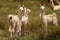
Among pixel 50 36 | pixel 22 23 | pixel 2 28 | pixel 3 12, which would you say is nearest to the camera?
pixel 50 36

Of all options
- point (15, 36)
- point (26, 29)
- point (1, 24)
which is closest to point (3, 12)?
point (1, 24)

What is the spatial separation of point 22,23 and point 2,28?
4.05 ft

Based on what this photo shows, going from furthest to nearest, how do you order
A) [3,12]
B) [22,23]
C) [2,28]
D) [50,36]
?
[3,12] < [2,28] < [22,23] < [50,36]

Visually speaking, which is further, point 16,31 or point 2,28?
point 2,28

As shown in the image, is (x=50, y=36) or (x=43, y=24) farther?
(x=43, y=24)

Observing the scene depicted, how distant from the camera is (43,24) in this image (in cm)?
1185

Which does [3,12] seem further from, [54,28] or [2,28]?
[54,28]

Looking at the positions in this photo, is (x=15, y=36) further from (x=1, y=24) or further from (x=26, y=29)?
(x=1, y=24)

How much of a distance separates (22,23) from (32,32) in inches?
23.9

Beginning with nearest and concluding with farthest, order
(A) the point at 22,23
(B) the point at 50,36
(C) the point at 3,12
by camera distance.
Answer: (B) the point at 50,36 → (A) the point at 22,23 → (C) the point at 3,12

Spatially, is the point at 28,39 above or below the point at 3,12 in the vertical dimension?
below

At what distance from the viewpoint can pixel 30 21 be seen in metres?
12.9

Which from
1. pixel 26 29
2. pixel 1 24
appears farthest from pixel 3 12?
pixel 26 29

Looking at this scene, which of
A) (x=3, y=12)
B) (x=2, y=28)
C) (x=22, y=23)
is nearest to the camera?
(x=22, y=23)
